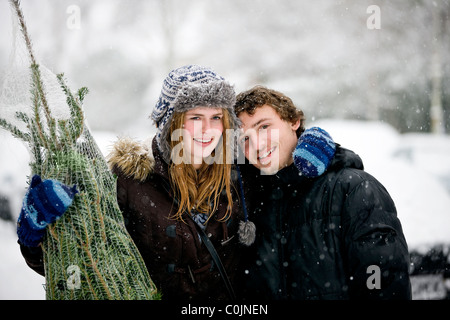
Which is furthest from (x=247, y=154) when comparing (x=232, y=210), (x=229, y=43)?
(x=229, y=43)

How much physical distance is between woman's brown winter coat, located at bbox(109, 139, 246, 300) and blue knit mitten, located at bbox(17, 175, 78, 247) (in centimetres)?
55

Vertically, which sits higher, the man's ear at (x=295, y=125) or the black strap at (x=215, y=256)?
the man's ear at (x=295, y=125)

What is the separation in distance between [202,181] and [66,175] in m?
0.98

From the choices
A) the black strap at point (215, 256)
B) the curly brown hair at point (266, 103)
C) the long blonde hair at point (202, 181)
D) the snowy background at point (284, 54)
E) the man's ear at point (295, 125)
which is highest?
the snowy background at point (284, 54)

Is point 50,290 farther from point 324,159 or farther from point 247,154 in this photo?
point 324,159

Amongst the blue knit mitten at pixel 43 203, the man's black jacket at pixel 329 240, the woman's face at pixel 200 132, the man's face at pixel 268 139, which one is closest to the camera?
the blue knit mitten at pixel 43 203

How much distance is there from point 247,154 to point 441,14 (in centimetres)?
1246

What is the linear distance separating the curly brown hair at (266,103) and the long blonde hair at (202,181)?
0.19m

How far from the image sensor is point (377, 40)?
40.3 feet

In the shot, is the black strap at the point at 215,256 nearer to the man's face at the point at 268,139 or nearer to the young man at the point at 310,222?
the young man at the point at 310,222

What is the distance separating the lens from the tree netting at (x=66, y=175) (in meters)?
1.63

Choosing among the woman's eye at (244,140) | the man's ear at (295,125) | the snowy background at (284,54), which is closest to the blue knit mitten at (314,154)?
the man's ear at (295,125)

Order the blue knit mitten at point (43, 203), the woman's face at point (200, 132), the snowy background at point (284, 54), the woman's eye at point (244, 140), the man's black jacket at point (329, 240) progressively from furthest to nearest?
the snowy background at point (284, 54)
the woman's eye at point (244, 140)
the woman's face at point (200, 132)
the man's black jacket at point (329, 240)
the blue knit mitten at point (43, 203)

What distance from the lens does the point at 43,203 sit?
5.12 feet
